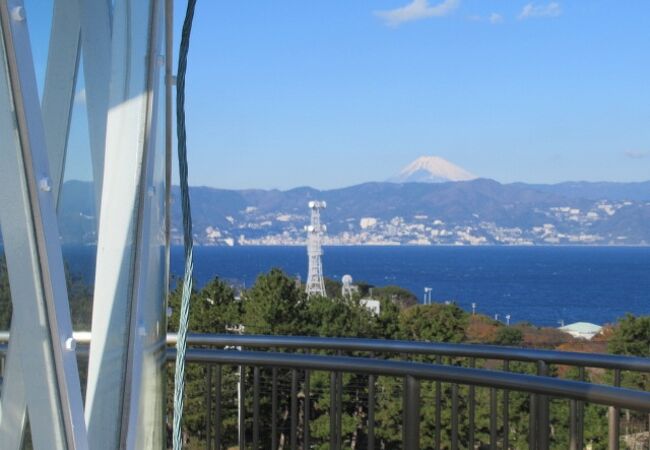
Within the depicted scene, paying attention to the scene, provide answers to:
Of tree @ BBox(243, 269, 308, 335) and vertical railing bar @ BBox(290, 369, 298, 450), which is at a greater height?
vertical railing bar @ BBox(290, 369, 298, 450)

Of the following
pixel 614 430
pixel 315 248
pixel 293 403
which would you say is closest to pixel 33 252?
pixel 614 430

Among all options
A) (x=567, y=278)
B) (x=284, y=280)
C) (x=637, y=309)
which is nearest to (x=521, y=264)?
(x=567, y=278)

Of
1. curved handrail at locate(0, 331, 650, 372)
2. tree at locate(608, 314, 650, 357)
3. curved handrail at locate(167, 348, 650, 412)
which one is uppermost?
curved handrail at locate(167, 348, 650, 412)

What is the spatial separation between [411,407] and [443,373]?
283mm

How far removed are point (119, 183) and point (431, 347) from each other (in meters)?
2.86

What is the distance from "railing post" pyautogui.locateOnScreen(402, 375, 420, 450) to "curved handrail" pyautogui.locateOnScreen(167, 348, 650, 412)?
4 centimetres

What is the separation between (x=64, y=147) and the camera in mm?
1812

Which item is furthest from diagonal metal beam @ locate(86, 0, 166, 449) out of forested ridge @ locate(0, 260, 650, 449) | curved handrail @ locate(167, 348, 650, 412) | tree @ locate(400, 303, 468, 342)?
tree @ locate(400, 303, 468, 342)

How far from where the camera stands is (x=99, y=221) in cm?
195

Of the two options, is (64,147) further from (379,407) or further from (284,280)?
(284,280)

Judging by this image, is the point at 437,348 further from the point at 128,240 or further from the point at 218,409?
the point at 128,240

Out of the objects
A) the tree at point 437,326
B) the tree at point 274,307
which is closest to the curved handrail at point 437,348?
the tree at point 437,326

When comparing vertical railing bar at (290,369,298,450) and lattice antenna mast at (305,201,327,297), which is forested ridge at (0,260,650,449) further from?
lattice antenna mast at (305,201,327,297)

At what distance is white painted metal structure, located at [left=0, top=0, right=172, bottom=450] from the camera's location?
5.31 ft
